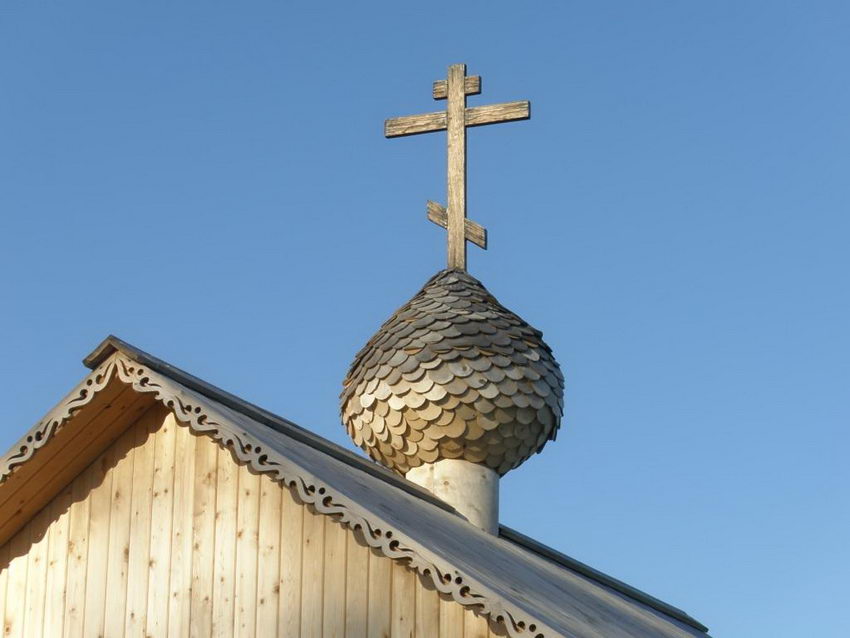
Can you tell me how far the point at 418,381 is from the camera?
16062mm

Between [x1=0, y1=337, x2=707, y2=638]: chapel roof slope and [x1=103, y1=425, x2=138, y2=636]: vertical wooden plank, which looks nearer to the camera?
[x1=0, y1=337, x2=707, y2=638]: chapel roof slope

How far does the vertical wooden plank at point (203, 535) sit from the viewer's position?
12133mm

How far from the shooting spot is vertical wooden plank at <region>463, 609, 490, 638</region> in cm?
1102

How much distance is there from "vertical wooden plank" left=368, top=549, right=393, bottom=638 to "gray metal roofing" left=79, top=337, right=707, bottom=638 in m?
0.26

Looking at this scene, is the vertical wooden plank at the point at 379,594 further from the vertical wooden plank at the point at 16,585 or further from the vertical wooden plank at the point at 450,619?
the vertical wooden plank at the point at 16,585

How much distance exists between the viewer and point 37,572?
13.0 meters

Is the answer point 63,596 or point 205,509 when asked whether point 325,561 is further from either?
point 63,596

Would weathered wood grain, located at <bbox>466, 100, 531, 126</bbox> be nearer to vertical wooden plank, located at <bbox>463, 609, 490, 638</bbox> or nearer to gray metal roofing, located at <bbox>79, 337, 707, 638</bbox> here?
gray metal roofing, located at <bbox>79, 337, 707, 638</bbox>

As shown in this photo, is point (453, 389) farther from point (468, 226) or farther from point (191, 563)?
point (191, 563)

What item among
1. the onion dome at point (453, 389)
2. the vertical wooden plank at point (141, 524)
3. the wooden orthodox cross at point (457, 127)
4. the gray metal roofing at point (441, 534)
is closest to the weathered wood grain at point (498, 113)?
the wooden orthodox cross at point (457, 127)

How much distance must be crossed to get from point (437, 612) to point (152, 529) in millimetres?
2282

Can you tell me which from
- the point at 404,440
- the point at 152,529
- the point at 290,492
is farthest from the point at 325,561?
the point at 404,440

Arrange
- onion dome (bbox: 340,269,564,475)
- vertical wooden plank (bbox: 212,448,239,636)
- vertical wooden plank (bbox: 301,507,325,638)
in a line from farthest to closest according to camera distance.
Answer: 1. onion dome (bbox: 340,269,564,475)
2. vertical wooden plank (bbox: 212,448,239,636)
3. vertical wooden plank (bbox: 301,507,325,638)

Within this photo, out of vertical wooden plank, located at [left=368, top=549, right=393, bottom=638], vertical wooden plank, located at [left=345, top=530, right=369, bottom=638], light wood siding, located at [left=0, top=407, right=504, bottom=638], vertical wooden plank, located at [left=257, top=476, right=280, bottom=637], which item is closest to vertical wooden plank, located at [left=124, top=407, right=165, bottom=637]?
light wood siding, located at [left=0, top=407, right=504, bottom=638]
